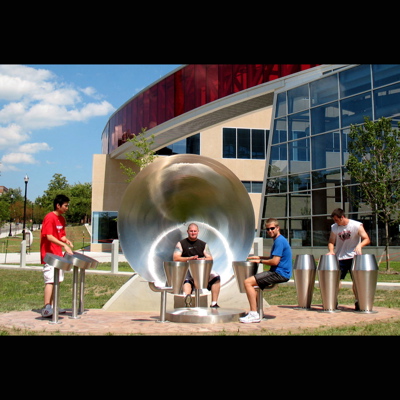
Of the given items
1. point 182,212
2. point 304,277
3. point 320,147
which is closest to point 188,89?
point 320,147

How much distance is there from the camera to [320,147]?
68.0 feet

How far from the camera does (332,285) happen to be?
8.10 metres

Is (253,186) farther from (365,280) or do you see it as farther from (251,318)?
(251,318)

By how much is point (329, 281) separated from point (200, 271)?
223 cm

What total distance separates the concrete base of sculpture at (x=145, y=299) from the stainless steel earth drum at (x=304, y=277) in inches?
24.6

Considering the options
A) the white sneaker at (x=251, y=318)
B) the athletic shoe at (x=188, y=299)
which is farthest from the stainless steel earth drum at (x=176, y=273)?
the white sneaker at (x=251, y=318)

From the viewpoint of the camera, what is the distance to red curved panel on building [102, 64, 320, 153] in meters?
22.9

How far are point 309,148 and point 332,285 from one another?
542 inches

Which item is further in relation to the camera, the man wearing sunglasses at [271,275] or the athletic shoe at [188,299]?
the athletic shoe at [188,299]

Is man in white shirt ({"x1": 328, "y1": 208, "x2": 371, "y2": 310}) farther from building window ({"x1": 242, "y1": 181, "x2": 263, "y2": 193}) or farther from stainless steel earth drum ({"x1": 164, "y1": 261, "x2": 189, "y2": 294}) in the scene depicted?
building window ({"x1": 242, "y1": 181, "x2": 263, "y2": 193})

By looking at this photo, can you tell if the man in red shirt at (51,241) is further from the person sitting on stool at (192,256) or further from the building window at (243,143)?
the building window at (243,143)

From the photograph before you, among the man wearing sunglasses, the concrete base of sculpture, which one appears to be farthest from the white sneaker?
the concrete base of sculpture

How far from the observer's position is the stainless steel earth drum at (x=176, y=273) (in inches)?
277
